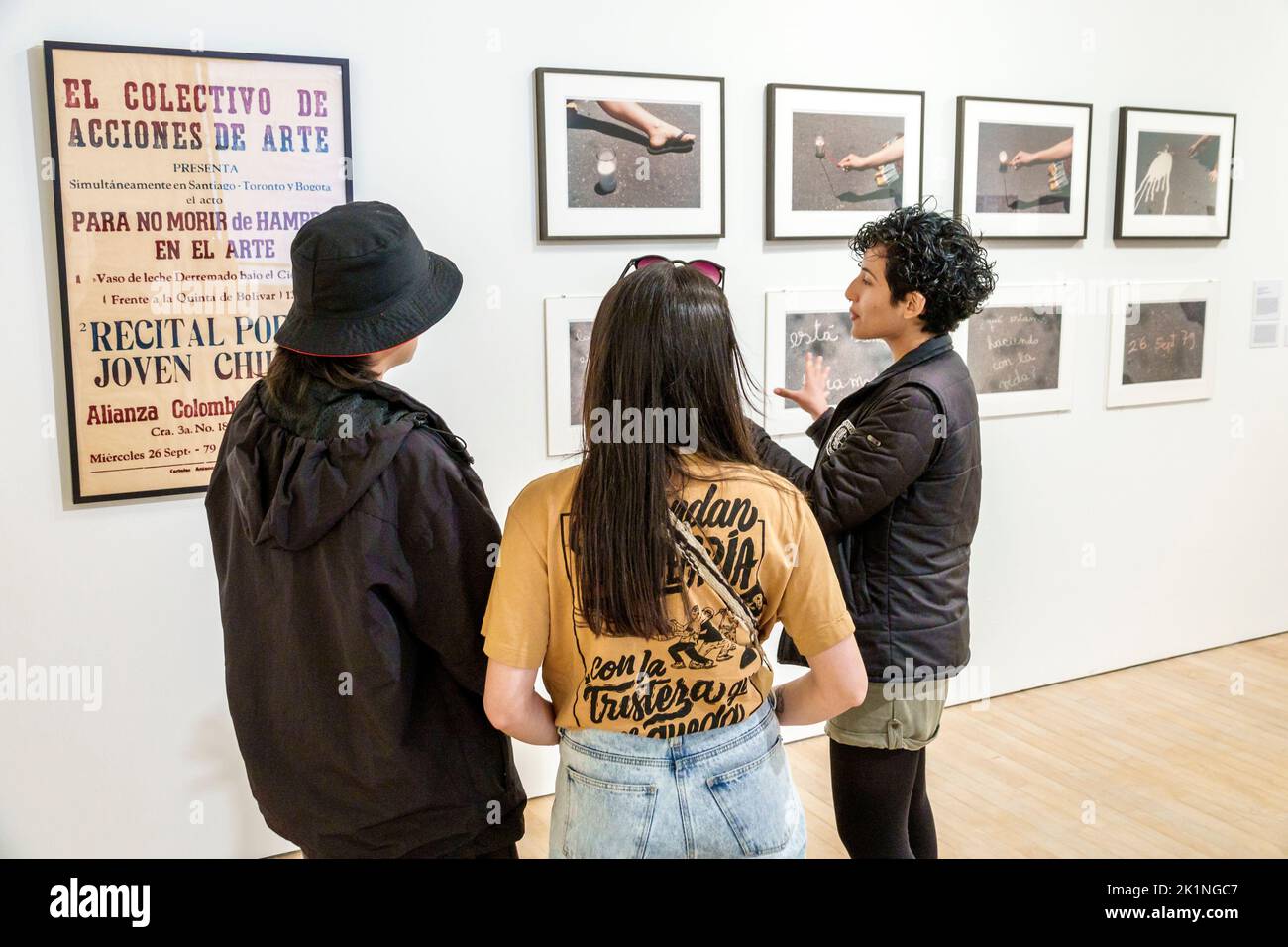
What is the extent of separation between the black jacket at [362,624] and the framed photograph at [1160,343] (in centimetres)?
316

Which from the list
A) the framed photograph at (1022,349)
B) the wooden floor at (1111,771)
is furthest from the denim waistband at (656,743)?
the framed photograph at (1022,349)

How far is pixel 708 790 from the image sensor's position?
54.8 inches

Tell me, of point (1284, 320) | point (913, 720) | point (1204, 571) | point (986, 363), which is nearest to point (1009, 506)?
point (986, 363)

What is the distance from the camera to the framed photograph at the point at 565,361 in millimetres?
3016

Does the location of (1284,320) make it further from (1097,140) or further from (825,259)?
(825,259)

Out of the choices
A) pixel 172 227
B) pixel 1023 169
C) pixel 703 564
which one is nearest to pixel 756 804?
pixel 703 564

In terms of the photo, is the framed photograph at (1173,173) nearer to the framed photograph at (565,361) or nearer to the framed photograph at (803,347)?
the framed photograph at (803,347)

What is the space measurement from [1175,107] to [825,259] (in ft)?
5.24

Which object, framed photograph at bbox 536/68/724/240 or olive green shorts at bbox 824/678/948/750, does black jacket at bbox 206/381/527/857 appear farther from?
framed photograph at bbox 536/68/724/240

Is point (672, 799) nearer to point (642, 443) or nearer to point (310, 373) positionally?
point (642, 443)

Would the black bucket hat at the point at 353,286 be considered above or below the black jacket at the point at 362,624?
above

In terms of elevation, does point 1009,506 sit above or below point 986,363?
below

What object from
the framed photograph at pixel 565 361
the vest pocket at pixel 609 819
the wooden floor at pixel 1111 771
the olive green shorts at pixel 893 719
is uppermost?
the framed photograph at pixel 565 361

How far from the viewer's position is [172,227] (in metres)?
2.53
